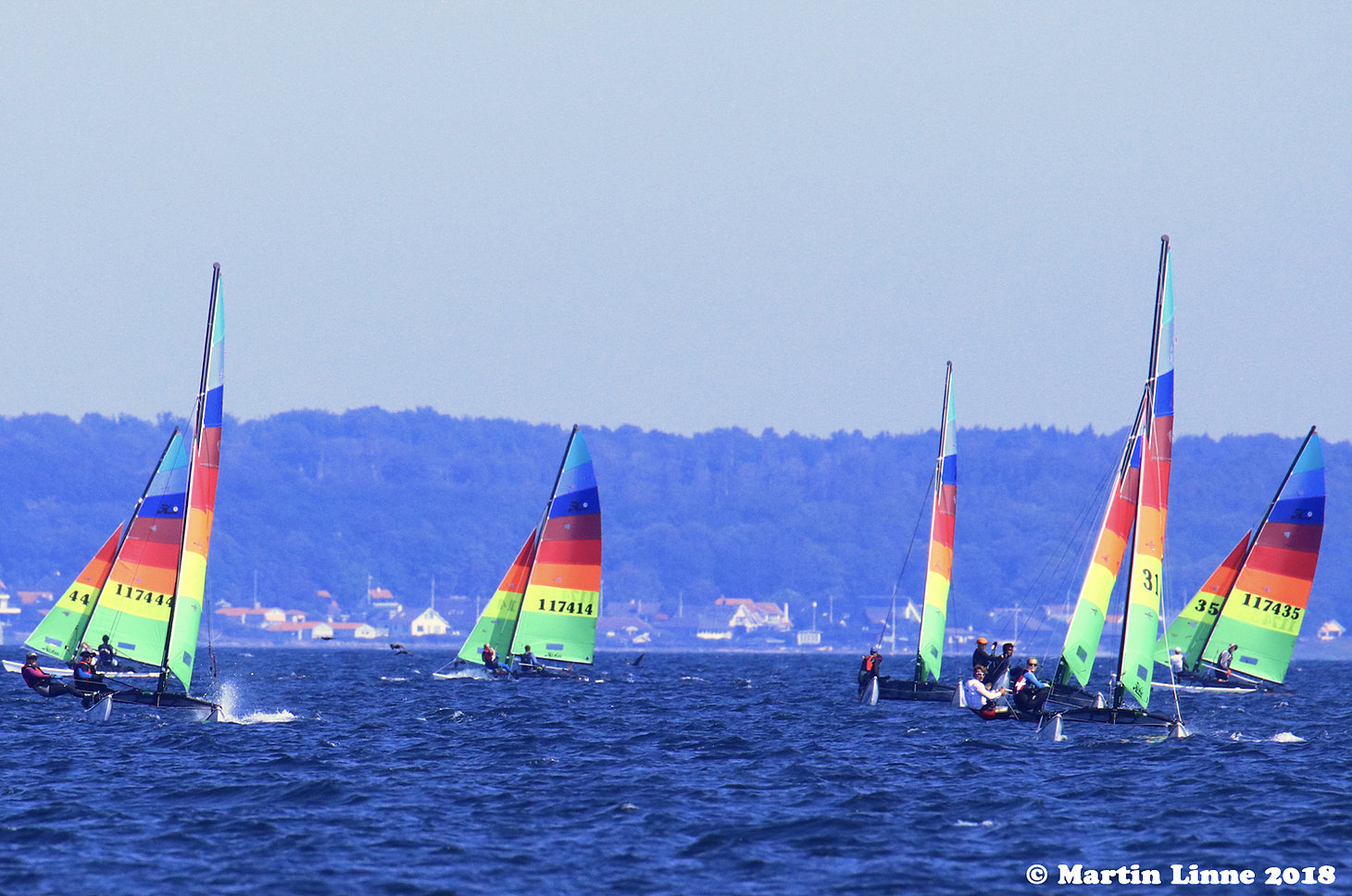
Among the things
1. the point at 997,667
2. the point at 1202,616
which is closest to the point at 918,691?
the point at 997,667

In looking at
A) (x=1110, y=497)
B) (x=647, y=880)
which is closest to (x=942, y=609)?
(x=1110, y=497)

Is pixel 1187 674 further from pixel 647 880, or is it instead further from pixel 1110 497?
pixel 647 880

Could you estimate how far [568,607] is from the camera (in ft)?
226

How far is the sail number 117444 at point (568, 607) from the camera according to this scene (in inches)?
2702

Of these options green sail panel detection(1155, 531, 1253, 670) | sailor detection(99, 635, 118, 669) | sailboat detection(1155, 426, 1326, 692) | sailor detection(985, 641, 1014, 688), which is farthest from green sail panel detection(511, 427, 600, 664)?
sailor detection(985, 641, 1014, 688)

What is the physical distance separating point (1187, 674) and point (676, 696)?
1733 centimetres

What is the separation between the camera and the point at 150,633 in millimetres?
41375

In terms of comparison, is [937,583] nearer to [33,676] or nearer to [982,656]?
[982,656]

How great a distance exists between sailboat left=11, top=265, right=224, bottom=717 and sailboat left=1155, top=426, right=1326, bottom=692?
3023 cm

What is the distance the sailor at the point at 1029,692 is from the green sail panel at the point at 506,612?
2979cm

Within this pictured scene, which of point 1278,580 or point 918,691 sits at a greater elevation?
point 1278,580

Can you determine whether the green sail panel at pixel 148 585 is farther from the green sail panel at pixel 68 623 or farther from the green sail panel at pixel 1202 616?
the green sail panel at pixel 1202 616

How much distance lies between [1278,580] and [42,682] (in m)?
37.2

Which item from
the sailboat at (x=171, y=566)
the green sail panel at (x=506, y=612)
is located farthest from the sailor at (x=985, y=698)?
the green sail panel at (x=506, y=612)
